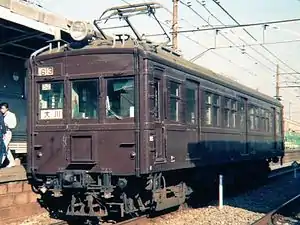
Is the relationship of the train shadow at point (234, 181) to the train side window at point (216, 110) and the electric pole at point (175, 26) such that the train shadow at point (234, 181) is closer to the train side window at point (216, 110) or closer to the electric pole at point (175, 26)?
the train side window at point (216, 110)

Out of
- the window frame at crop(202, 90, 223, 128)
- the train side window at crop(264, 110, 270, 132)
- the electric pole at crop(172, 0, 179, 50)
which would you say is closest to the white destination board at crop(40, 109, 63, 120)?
the window frame at crop(202, 90, 223, 128)

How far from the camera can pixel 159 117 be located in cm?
963

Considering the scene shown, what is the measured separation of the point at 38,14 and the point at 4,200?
4.71 m

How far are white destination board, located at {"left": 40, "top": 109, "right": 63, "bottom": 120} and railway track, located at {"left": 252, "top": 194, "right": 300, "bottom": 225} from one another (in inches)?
167

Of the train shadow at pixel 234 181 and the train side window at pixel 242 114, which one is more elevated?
the train side window at pixel 242 114

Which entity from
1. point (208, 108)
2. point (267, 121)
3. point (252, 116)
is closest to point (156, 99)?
point (208, 108)

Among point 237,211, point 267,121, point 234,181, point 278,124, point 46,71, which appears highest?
point 46,71

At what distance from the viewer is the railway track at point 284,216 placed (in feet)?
36.2

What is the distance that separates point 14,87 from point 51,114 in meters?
7.46

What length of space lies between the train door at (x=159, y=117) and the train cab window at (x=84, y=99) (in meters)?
1.06

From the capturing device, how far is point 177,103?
34.6ft

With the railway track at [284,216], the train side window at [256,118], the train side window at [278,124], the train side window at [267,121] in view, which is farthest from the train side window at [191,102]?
the train side window at [278,124]

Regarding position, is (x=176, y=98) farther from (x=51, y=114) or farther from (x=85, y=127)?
(x=51, y=114)

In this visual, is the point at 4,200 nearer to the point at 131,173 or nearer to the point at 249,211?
the point at 131,173
